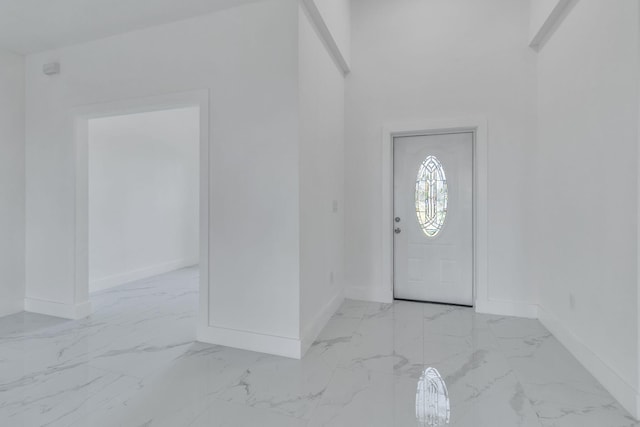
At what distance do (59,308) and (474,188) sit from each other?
15.0 feet

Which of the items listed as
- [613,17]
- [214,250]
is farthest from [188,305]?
[613,17]

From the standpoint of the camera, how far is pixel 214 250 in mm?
2539

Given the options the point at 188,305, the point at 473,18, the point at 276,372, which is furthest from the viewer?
the point at 188,305

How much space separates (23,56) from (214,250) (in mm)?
3159

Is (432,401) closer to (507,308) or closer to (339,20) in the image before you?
(507,308)

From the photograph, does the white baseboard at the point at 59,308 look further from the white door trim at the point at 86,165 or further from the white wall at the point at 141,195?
the white wall at the point at 141,195

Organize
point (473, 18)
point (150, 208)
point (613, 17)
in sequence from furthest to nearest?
point (150, 208) < point (473, 18) < point (613, 17)

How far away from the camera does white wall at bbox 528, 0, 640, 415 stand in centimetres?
178

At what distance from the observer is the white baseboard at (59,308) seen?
123 inches

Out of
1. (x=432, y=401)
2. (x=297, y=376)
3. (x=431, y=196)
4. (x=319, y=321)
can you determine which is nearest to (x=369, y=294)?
(x=319, y=321)

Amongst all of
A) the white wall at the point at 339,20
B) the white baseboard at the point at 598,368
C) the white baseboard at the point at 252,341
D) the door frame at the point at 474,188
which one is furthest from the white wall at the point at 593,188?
the white baseboard at the point at 252,341

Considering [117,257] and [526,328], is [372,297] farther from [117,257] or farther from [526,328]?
[117,257]

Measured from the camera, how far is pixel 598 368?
204 cm

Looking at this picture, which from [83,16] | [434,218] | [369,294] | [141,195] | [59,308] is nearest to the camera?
[83,16]
